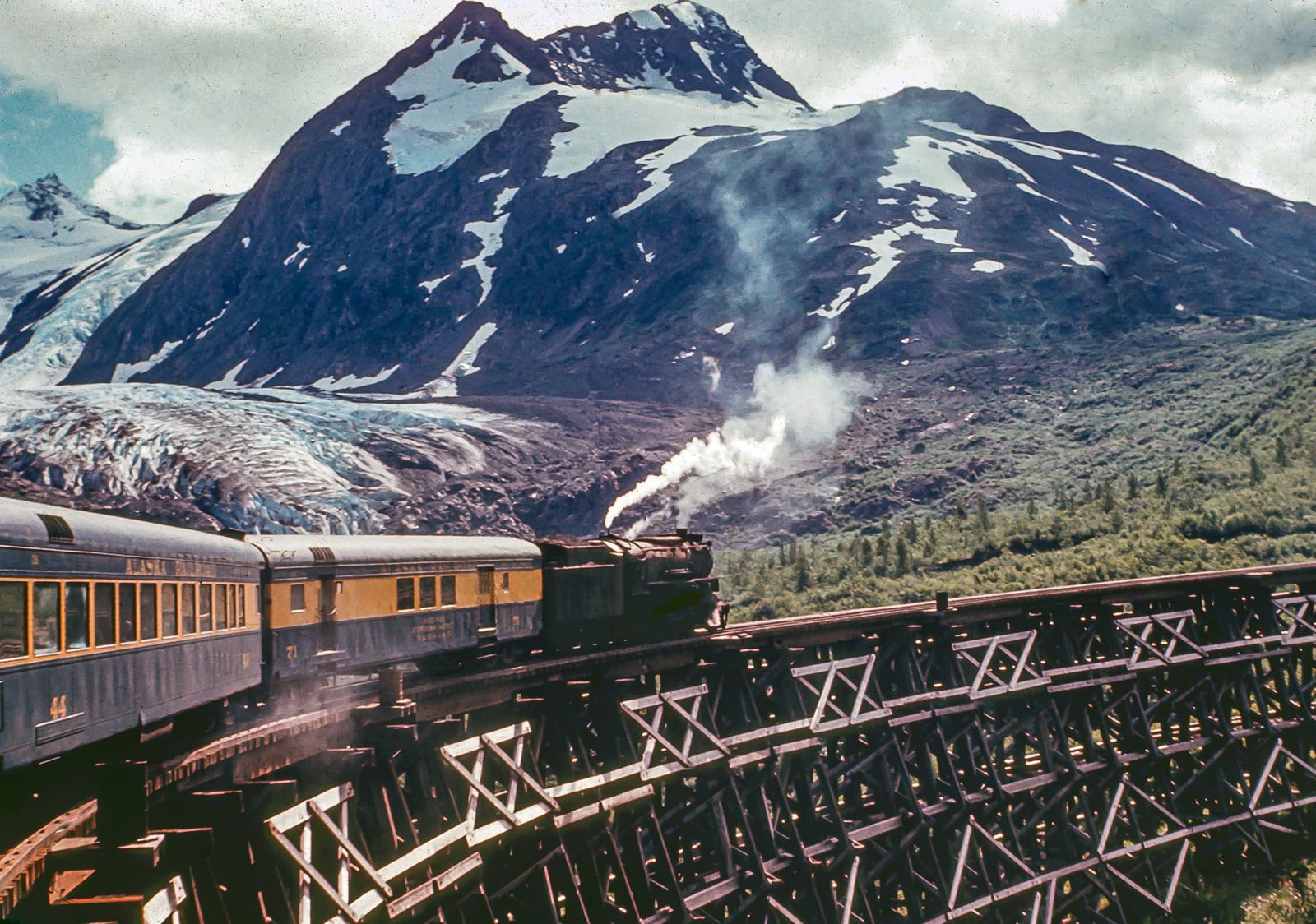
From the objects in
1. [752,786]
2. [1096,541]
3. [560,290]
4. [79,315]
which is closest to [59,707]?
[752,786]

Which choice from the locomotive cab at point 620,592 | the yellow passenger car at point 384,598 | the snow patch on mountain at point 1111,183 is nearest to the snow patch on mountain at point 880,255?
the snow patch on mountain at point 1111,183

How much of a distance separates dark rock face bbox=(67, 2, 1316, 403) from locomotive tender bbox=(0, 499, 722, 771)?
8649cm

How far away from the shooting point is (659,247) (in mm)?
135250

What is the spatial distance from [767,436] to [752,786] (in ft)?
267

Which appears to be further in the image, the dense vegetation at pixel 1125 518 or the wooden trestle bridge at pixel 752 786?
the dense vegetation at pixel 1125 518

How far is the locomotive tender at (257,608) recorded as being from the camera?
1135 centimetres

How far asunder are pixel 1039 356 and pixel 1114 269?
19.5 m

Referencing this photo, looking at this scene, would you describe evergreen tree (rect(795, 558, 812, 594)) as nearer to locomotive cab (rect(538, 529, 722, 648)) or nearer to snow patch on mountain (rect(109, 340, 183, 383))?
locomotive cab (rect(538, 529, 722, 648))

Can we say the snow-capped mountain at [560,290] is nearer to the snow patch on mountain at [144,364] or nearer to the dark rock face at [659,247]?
the dark rock face at [659,247]

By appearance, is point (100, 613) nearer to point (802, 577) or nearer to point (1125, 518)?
point (802, 577)

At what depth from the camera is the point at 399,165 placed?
15725 cm

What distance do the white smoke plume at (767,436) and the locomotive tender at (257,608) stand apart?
189 feet

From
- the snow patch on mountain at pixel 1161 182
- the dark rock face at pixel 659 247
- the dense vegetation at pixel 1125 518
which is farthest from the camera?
the snow patch on mountain at pixel 1161 182

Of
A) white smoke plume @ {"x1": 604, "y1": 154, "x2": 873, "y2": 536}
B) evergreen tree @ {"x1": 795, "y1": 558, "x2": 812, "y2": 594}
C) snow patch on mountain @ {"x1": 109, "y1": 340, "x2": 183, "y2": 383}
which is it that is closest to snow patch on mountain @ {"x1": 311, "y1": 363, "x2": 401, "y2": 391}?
snow patch on mountain @ {"x1": 109, "y1": 340, "x2": 183, "y2": 383}
